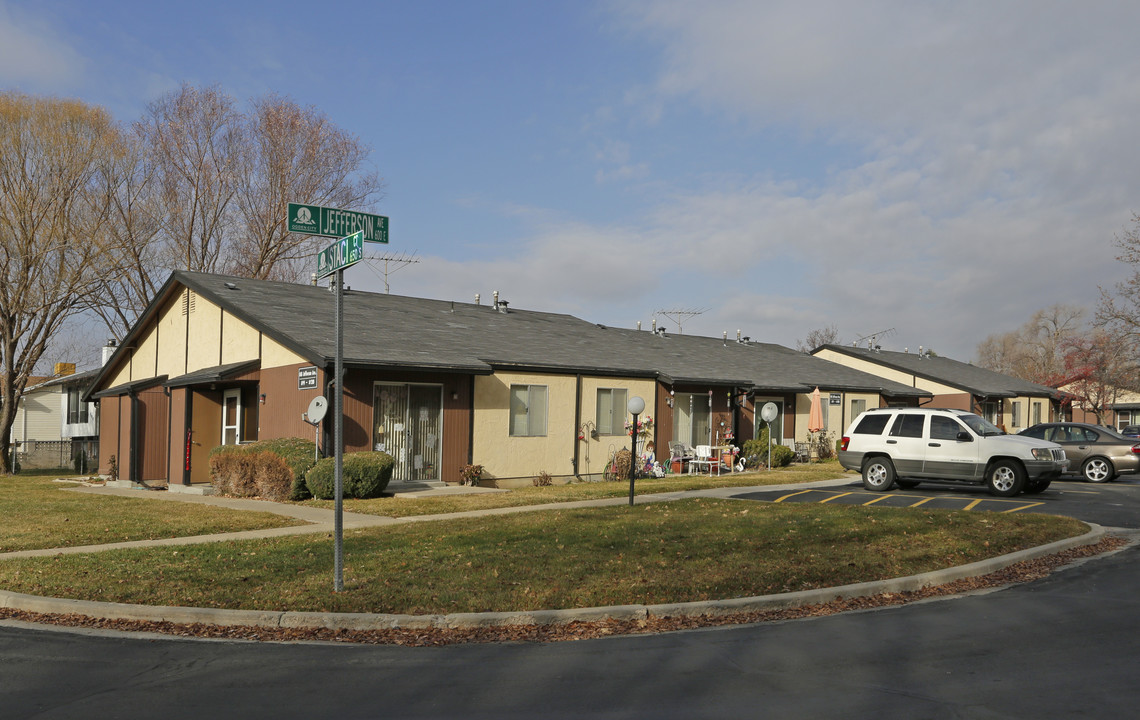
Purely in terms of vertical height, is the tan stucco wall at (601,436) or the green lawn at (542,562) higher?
the tan stucco wall at (601,436)

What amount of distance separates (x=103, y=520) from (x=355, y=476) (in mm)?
4594

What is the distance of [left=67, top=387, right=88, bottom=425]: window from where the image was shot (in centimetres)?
4706

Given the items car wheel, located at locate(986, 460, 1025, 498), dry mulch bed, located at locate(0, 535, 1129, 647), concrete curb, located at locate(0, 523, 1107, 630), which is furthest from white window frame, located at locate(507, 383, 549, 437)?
dry mulch bed, located at locate(0, 535, 1129, 647)

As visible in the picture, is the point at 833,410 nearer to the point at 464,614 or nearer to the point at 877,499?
the point at 877,499

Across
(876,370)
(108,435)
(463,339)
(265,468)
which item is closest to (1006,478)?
(463,339)

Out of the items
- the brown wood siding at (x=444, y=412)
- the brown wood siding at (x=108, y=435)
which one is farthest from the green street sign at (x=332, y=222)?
the brown wood siding at (x=108, y=435)

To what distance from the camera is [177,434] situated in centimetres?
2308

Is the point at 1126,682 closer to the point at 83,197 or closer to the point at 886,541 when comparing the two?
the point at 886,541

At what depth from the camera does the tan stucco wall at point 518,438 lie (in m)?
21.8

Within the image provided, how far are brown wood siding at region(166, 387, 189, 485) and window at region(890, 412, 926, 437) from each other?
17.0 meters

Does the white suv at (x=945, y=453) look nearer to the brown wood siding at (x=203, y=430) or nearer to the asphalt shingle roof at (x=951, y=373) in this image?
the brown wood siding at (x=203, y=430)

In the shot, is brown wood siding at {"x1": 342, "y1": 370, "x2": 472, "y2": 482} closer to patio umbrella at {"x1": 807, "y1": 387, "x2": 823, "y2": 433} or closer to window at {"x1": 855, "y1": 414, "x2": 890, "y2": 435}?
window at {"x1": 855, "y1": 414, "x2": 890, "y2": 435}

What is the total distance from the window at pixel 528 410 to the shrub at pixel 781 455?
29.3ft

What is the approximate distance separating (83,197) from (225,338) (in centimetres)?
1186
